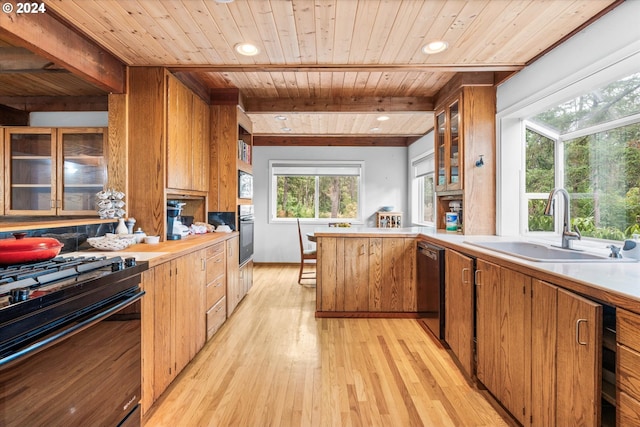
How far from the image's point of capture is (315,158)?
19.5 ft

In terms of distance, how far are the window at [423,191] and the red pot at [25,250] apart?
4.83m

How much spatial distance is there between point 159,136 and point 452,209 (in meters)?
3.00

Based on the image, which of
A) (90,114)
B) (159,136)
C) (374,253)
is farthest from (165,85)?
(374,253)

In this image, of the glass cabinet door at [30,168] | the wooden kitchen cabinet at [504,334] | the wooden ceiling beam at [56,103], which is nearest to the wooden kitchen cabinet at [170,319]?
the glass cabinet door at [30,168]

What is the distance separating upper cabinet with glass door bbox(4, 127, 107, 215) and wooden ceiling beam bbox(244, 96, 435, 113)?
1.70 meters

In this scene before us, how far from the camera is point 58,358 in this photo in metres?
1.03

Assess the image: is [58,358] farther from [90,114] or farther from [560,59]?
[560,59]

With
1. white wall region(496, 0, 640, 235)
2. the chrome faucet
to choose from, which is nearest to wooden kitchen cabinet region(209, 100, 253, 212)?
white wall region(496, 0, 640, 235)

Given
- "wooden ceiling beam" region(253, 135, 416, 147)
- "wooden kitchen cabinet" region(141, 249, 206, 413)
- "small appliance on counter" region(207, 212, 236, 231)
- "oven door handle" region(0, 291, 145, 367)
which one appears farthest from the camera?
"wooden ceiling beam" region(253, 135, 416, 147)

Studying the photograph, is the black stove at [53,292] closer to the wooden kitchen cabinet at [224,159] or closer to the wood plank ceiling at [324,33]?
the wood plank ceiling at [324,33]

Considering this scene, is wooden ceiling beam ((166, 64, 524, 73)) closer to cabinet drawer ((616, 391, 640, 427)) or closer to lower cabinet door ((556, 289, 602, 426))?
lower cabinet door ((556, 289, 602, 426))

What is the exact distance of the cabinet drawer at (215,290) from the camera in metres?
2.60

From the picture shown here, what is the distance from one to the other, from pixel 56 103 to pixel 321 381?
364cm

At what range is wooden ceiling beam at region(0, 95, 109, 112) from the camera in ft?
10.1
